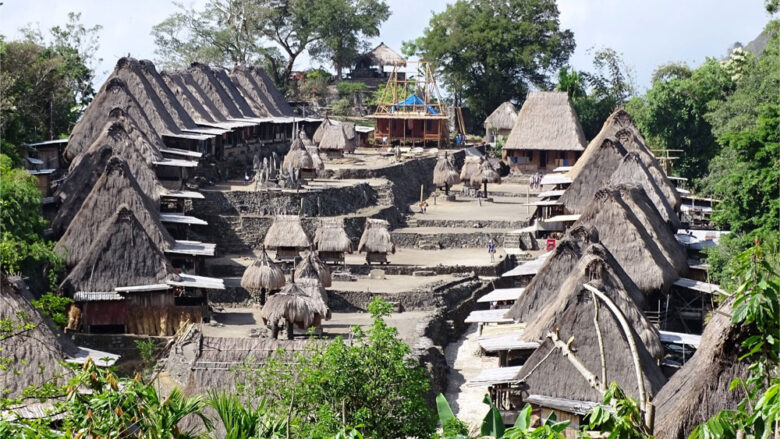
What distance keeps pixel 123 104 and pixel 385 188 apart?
1001 centimetres

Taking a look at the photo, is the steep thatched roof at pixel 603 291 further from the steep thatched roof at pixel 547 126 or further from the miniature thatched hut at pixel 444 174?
the steep thatched roof at pixel 547 126

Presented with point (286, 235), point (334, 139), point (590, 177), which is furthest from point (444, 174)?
point (286, 235)

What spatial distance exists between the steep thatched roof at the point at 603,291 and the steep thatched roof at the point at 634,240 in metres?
4.13

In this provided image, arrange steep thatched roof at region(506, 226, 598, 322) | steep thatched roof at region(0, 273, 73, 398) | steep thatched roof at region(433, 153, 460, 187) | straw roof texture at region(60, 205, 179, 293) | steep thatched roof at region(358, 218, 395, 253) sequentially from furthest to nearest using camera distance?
steep thatched roof at region(433, 153, 460, 187)
steep thatched roof at region(358, 218, 395, 253)
straw roof texture at region(60, 205, 179, 293)
steep thatched roof at region(506, 226, 598, 322)
steep thatched roof at region(0, 273, 73, 398)

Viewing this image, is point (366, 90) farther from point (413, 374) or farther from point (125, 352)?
point (413, 374)

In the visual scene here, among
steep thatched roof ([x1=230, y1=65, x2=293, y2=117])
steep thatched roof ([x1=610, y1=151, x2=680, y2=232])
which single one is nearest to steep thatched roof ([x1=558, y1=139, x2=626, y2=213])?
steep thatched roof ([x1=610, y1=151, x2=680, y2=232])

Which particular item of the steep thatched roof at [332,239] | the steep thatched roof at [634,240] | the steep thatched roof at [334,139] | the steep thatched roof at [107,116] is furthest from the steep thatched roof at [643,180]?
the steep thatched roof at [334,139]

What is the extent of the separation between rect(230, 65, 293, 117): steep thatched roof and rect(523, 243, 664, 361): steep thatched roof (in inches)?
1169

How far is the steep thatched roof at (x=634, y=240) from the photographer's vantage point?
1165 inches

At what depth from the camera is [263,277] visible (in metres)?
32.4

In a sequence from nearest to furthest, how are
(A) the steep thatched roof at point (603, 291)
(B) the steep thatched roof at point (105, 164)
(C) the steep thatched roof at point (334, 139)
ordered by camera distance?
(A) the steep thatched roof at point (603, 291) < (B) the steep thatched roof at point (105, 164) < (C) the steep thatched roof at point (334, 139)

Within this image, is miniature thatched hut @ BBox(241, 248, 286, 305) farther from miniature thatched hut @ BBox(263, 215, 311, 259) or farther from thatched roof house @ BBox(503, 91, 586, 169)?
thatched roof house @ BBox(503, 91, 586, 169)

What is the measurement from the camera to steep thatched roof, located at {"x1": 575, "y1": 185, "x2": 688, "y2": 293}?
2959cm

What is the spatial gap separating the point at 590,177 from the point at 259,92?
20.1m
